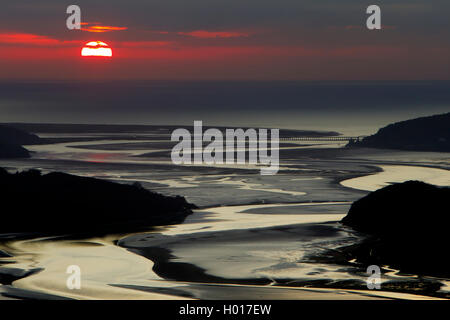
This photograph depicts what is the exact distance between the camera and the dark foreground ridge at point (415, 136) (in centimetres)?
9906

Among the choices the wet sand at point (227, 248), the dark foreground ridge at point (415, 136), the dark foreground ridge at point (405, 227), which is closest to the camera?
the wet sand at point (227, 248)

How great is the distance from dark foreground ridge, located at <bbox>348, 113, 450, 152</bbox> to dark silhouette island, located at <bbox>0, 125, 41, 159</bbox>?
3470cm

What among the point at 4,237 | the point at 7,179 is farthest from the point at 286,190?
the point at 4,237

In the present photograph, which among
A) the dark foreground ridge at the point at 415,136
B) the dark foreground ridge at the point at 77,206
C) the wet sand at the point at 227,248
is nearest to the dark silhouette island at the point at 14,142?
the wet sand at the point at 227,248

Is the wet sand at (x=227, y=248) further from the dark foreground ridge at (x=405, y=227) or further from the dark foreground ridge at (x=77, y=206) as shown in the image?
the dark foreground ridge at (x=77, y=206)

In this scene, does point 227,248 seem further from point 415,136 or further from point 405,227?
point 415,136

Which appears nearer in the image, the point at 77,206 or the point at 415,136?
the point at 77,206

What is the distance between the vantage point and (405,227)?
41562mm

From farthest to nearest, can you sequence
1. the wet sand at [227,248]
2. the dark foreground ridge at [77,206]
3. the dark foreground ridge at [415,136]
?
the dark foreground ridge at [415,136] < the dark foreground ridge at [77,206] < the wet sand at [227,248]

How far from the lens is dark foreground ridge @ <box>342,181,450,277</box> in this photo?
3644 cm

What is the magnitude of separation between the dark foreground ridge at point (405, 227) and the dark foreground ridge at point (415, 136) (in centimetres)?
5266

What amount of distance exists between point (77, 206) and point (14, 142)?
52.6m

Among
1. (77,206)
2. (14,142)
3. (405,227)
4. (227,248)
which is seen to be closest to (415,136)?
(14,142)

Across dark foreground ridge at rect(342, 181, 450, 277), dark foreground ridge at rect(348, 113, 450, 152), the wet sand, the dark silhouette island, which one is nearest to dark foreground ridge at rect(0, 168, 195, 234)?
the wet sand
